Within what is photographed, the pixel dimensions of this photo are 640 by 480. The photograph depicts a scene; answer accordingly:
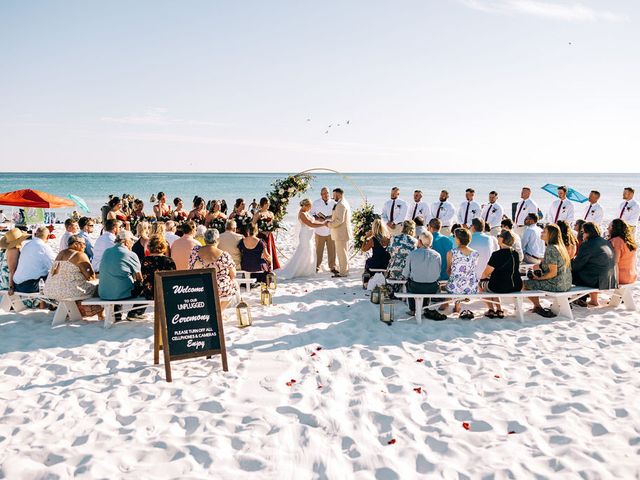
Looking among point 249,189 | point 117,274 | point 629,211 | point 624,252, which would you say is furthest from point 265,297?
point 249,189

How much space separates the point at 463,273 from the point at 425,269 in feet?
1.77

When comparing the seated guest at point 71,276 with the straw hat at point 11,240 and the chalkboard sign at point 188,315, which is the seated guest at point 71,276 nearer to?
the straw hat at point 11,240

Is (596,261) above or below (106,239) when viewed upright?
below

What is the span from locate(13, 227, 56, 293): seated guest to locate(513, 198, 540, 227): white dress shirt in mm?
10299

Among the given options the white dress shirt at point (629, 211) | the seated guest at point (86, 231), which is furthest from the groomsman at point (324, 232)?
the white dress shirt at point (629, 211)

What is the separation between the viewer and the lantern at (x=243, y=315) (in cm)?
650

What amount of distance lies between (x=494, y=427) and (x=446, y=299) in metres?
3.46

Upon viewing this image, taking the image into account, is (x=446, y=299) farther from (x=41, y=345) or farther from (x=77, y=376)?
(x=41, y=345)

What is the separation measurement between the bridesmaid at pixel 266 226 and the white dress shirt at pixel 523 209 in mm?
6289

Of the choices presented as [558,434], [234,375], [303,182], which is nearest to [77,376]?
[234,375]

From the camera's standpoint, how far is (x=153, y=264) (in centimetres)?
661

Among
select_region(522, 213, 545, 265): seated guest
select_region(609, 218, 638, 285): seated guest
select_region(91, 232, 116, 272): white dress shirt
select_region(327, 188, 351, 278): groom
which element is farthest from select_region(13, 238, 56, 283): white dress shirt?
select_region(609, 218, 638, 285): seated guest

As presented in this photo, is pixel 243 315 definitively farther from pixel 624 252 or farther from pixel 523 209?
pixel 523 209

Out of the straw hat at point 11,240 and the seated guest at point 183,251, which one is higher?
the straw hat at point 11,240
